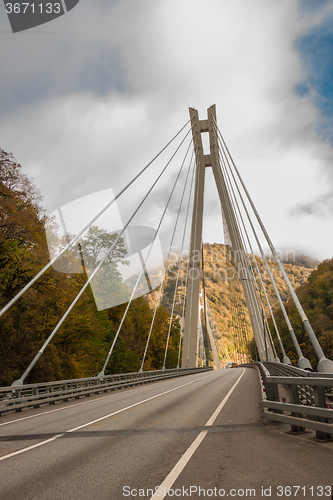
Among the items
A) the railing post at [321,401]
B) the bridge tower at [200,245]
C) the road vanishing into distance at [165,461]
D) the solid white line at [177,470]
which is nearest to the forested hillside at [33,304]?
the bridge tower at [200,245]

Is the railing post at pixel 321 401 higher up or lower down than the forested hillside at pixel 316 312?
lower down

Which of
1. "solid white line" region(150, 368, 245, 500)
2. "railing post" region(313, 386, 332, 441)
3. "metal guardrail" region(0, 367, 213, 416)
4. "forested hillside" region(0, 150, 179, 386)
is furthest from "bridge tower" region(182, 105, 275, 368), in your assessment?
"railing post" region(313, 386, 332, 441)

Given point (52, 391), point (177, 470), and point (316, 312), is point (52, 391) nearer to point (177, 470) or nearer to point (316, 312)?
point (177, 470)

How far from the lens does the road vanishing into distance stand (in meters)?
4.09

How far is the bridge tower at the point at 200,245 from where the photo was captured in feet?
112

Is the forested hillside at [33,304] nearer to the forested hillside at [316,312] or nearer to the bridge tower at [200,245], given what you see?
the bridge tower at [200,245]

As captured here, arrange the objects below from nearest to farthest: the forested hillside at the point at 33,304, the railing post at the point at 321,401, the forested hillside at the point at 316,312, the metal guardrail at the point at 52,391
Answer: the railing post at the point at 321,401
the metal guardrail at the point at 52,391
the forested hillside at the point at 33,304
the forested hillside at the point at 316,312

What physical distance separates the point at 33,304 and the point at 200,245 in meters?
17.6

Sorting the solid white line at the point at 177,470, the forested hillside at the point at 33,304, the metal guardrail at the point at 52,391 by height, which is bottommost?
the solid white line at the point at 177,470

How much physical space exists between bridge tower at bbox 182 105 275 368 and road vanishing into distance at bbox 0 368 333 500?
25.6 meters

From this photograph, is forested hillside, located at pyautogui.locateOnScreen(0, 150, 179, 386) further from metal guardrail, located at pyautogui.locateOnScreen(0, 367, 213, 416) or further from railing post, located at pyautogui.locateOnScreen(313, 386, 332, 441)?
railing post, located at pyautogui.locateOnScreen(313, 386, 332, 441)

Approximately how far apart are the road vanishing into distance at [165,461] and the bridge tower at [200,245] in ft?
84.0

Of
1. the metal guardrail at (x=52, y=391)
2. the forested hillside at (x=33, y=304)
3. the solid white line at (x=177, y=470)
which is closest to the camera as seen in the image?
the solid white line at (x=177, y=470)

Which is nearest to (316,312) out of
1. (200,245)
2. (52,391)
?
(200,245)
